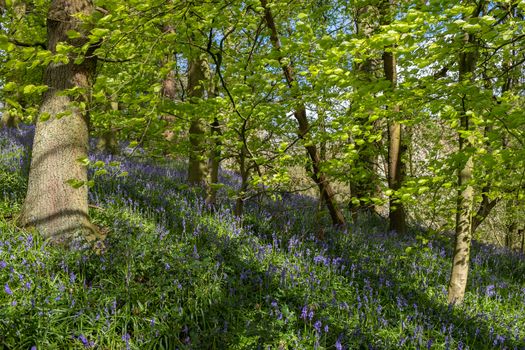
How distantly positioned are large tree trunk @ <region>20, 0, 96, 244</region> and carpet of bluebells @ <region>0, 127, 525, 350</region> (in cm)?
30

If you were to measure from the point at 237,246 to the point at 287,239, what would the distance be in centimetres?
132

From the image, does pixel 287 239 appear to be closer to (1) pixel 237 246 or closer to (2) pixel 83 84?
(1) pixel 237 246

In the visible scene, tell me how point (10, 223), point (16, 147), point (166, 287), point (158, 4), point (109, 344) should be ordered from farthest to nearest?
point (16, 147) → point (10, 223) → point (166, 287) → point (158, 4) → point (109, 344)

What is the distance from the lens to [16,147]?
26.2 feet

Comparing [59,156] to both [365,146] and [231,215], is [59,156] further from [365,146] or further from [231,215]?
[365,146]

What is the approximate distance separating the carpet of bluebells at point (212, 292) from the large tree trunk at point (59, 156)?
11.6 inches

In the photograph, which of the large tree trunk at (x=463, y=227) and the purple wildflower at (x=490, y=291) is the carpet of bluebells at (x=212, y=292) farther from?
the large tree trunk at (x=463, y=227)

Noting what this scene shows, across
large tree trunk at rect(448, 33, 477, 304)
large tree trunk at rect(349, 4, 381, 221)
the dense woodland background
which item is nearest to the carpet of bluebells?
the dense woodland background

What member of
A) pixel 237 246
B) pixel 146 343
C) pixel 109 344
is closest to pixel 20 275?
pixel 109 344

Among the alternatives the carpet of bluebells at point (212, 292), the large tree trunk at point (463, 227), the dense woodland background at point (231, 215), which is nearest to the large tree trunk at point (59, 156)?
the dense woodland background at point (231, 215)

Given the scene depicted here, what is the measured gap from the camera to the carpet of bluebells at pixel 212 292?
128 inches

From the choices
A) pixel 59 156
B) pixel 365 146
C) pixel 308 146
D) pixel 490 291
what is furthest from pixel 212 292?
pixel 365 146

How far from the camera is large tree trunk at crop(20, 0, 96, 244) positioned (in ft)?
15.2

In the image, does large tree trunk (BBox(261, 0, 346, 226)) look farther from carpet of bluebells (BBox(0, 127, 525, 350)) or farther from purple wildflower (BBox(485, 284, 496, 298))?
purple wildflower (BBox(485, 284, 496, 298))
